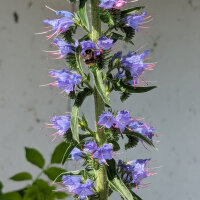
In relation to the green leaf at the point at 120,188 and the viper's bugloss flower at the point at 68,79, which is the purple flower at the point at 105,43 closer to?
the viper's bugloss flower at the point at 68,79

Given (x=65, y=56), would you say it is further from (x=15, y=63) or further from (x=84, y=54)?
(x=15, y=63)

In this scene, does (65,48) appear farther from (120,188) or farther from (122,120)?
(120,188)

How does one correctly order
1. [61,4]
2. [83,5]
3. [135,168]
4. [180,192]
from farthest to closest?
[180,192] < [61,4] < [135,168] < [83,5]

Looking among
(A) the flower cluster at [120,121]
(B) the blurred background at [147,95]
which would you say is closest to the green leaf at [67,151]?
(A) the flower cluster at [120,121]

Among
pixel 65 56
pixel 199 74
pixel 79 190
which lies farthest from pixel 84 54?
pixel 199 74

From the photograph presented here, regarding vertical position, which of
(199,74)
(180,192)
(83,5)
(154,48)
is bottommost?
(180,192)

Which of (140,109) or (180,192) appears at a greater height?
(140,109)
